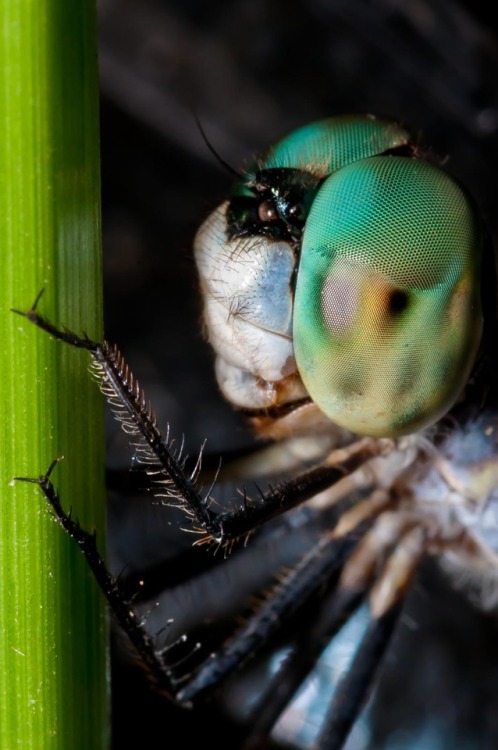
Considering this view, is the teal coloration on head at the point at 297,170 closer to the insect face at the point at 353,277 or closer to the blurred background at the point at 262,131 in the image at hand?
the insect face at the point at 353,277

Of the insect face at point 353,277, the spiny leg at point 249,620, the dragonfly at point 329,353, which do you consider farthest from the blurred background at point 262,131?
the insect face at point 353,277

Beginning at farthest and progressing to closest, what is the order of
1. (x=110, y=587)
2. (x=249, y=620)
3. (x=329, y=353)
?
(x=249, y=620) → (x=329, y=353) → (x=110, y=587)

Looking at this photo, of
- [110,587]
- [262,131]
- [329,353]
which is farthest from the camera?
[262,131]

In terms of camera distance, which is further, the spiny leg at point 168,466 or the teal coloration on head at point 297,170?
the teal coloration on head at point 297,170

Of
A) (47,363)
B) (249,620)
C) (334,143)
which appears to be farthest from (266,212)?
(249,620)

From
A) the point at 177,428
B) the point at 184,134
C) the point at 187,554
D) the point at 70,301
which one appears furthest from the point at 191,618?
the point at 184,134

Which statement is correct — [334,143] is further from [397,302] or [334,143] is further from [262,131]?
[262,131]
